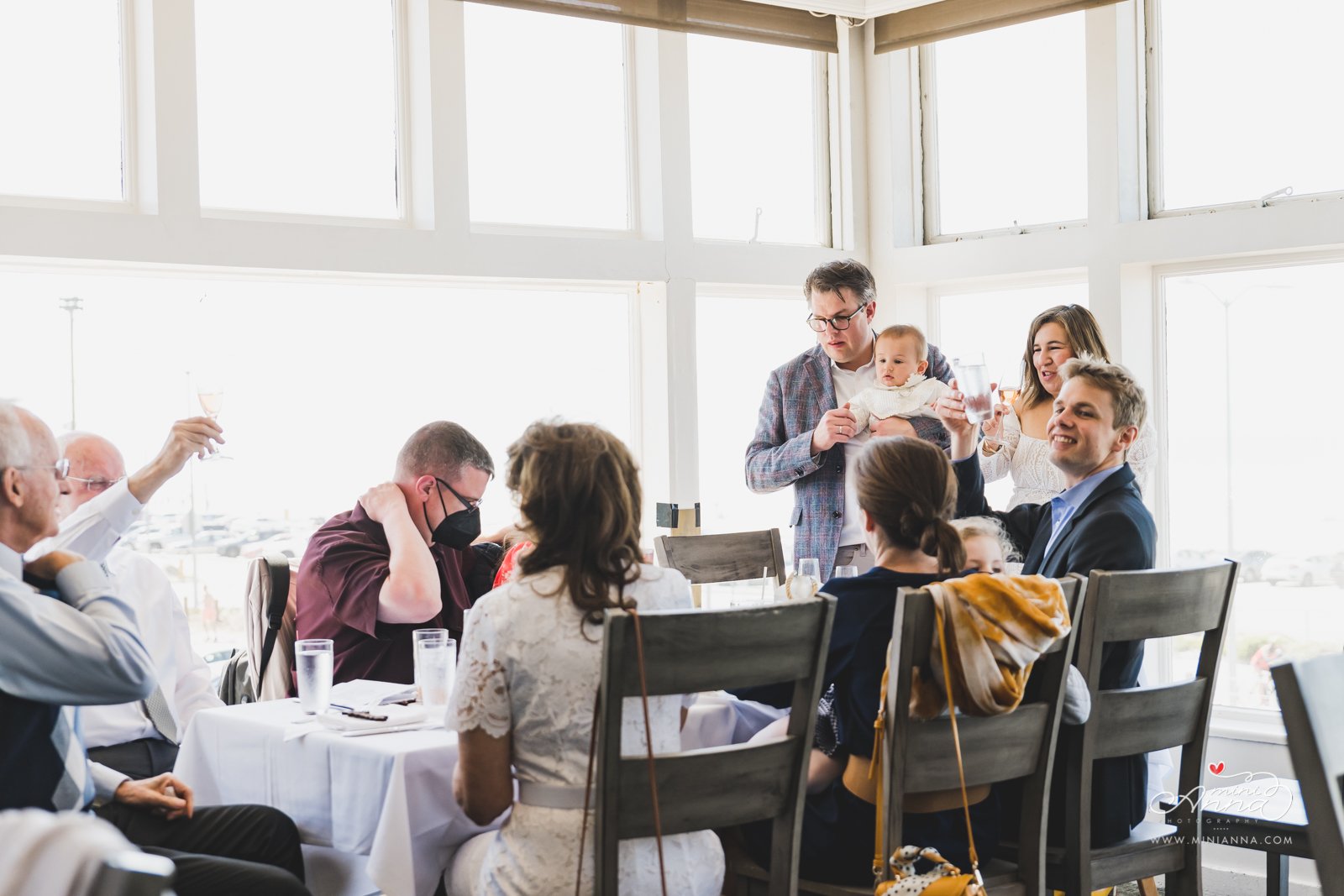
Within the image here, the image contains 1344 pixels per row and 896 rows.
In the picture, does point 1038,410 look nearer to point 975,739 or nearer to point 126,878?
point 975,739

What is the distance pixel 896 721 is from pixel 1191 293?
9.48 ft

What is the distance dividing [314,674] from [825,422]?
1.75 m

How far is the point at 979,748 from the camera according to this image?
2248 mm

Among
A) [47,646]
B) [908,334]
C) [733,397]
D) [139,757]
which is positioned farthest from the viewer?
[733,397]

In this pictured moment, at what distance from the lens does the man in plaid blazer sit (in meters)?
3.83

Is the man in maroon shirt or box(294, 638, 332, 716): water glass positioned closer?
box(294, 638, 332, 716): water glass

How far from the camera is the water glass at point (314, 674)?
96.2 inches

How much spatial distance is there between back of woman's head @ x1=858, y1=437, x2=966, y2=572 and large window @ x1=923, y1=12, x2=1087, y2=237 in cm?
273

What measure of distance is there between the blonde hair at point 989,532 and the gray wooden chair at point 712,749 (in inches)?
32.9

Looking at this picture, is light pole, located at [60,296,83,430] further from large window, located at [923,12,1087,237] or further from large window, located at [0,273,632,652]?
large window, located at [923,12,1087,237]

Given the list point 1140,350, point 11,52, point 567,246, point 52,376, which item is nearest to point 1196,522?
point 1140,350

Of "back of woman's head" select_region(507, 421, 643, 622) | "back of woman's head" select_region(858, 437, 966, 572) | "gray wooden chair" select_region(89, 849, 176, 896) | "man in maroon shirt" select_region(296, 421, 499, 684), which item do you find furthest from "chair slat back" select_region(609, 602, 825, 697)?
"man in maroon shirt" select_region(296, 421, 499, 684)

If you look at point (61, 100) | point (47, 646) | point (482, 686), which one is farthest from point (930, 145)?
point (47, 646)

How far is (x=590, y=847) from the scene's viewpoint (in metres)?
1.98
